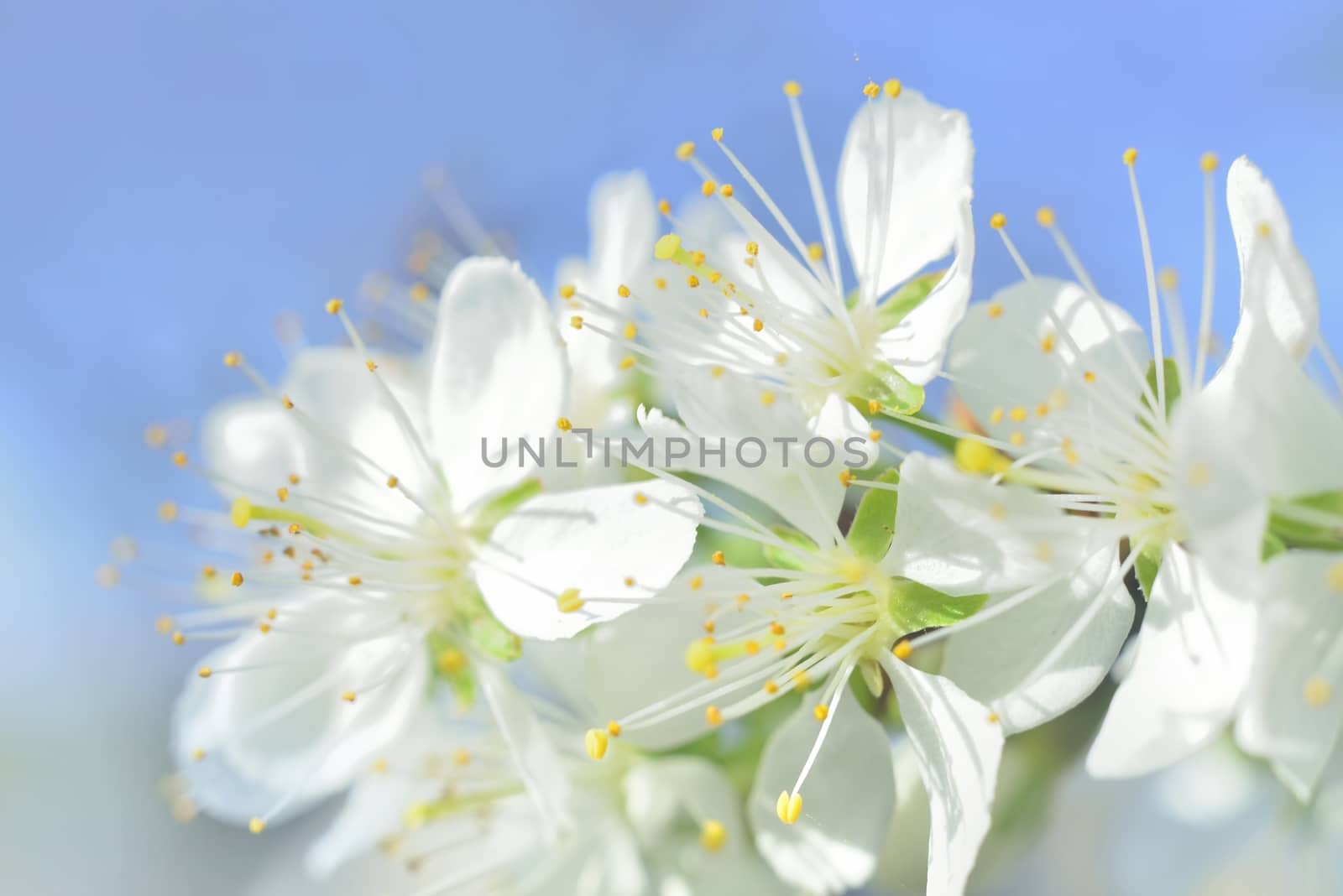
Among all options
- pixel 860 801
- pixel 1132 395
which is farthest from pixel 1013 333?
pixel 860 801

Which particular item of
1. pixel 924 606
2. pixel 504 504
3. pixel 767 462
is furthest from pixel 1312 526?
pixel 504 504

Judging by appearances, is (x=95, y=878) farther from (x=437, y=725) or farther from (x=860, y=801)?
(x=860, y=801)

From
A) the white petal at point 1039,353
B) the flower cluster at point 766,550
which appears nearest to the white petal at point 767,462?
the flower cluster at point 766,550

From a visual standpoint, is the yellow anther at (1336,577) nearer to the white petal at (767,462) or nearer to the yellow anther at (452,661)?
the white petal at (767,462)

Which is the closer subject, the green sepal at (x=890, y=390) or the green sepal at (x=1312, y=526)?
the green sepal at (x=1312, y=526)

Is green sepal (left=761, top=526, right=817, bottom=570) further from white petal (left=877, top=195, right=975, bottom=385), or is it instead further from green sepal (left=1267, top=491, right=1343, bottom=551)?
green sepal (left=1267, top=491, right=1343, bottom=551)

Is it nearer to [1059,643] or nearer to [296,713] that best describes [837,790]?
[1059,643]
